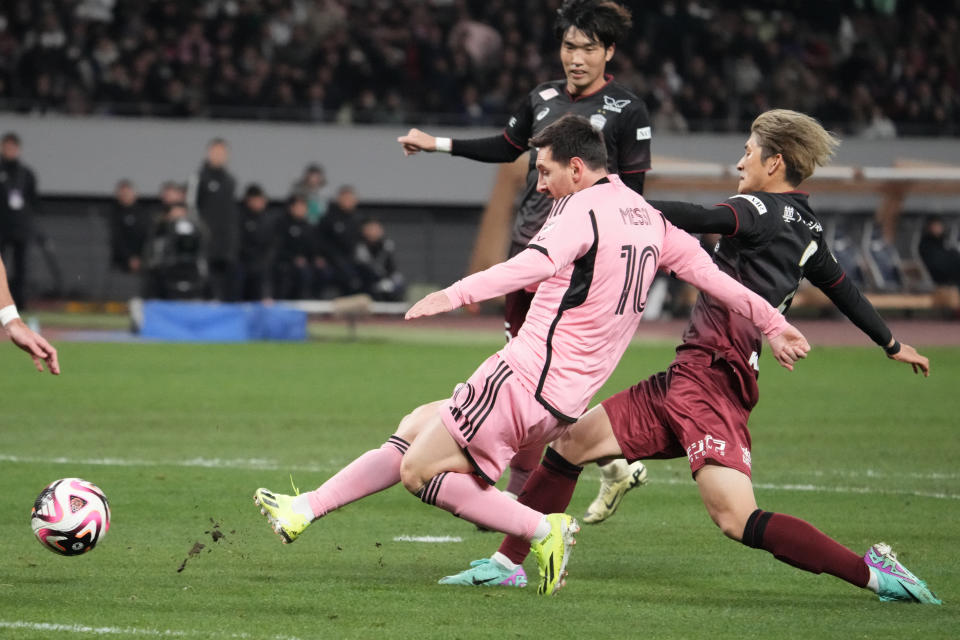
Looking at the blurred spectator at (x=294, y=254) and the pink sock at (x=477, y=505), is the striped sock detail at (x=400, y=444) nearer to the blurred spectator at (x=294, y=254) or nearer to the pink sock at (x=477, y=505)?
the pink sock at (x=477, y=505)

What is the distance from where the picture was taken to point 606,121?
276 inches

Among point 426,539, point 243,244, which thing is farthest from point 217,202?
point 426,539

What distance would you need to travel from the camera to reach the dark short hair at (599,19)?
22.9 feet

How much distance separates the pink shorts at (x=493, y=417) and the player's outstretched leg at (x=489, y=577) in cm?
51

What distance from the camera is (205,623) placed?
4.94m

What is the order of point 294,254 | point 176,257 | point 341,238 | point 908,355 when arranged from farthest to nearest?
point 294,254
point 341,238
point 176,257
point 908,355

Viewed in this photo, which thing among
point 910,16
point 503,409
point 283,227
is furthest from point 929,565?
point 910,16

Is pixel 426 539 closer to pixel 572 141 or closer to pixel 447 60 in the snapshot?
pixel 572 141

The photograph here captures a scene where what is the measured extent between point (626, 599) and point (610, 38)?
9.41 ft

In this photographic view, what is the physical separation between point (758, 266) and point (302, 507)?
2.10 meters

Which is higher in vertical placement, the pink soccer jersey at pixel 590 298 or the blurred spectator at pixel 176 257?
the pink soccer jersey at pixel 590 298

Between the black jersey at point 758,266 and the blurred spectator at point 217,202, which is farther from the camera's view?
the blurred spectator at point 217,202

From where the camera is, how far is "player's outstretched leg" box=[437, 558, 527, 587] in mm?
5809

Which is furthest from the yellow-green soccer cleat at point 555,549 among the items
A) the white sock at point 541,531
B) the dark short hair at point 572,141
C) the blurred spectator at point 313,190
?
the blurred spectator at point 313,190
